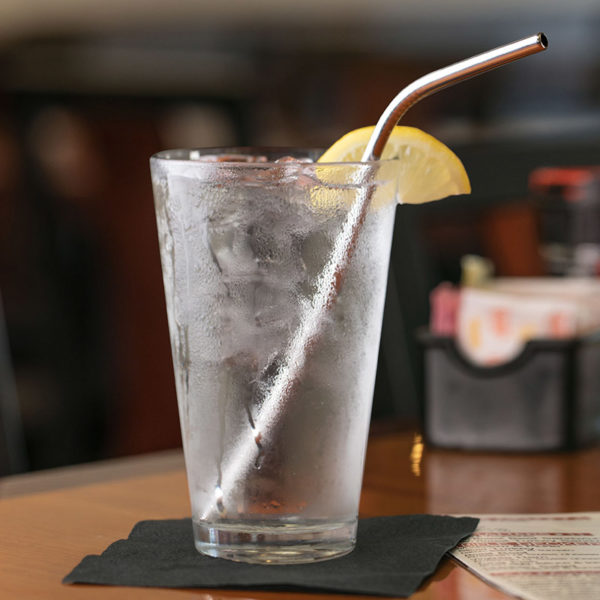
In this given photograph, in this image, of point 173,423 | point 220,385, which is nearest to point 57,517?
point 220,385

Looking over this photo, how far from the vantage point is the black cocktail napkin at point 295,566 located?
1.31ft

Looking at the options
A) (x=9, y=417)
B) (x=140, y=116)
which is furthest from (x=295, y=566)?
(x=140, y=116)

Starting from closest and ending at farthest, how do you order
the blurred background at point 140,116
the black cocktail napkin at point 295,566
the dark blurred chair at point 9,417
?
the black cocktail napkin at point 295,566 → the dark blurred chair at point 9,417 → the blurred background at point 140,116

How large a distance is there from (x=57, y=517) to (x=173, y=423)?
69.1 inches

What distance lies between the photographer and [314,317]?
439mm

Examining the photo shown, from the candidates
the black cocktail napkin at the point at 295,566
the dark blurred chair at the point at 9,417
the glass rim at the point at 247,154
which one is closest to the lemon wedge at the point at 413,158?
the glass rim at the point at 247,154

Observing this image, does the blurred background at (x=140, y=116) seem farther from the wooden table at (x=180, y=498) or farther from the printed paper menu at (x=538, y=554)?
the printed paper menu at (x=538, y=554)

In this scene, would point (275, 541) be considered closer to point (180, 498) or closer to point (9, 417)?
point (180, 498)

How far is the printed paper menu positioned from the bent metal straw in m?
0.11

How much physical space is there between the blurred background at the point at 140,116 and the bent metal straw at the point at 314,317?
1.42 m

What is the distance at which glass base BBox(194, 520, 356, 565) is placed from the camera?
43 cm

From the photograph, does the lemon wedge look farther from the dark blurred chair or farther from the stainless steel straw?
the dark blurred chair

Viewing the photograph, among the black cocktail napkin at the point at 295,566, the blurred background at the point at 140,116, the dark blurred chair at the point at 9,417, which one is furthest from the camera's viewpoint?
the blurred background at the point at 140,116

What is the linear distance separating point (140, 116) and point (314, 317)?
7.11 ft
